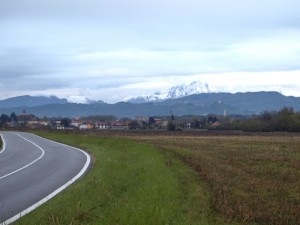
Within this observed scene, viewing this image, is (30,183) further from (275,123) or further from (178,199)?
(275,123)

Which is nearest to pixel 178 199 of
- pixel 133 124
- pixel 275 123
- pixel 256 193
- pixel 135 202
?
pixel 135 202

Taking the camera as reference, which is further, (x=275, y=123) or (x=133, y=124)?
(x=133, y=124)

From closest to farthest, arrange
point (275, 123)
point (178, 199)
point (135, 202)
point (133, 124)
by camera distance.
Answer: point (135, 202) → point (178, 199) → point (275, 123) → point (133, 124)

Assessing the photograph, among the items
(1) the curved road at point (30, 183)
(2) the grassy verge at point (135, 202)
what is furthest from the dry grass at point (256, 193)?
(1) the curved road at point (30, 183)

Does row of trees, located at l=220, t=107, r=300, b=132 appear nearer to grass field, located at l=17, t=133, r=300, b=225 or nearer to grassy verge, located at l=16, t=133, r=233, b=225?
grass field, located at l=17, t=133, r=300, b=225

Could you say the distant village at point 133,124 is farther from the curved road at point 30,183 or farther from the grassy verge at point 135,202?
the grassy verge at point 135,202

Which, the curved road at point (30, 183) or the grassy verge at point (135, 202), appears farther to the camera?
the curved road at point (30, 183)

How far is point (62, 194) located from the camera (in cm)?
1449

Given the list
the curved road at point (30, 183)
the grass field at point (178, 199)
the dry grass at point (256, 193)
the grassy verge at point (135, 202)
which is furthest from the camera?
the curved road at point (30, 183)

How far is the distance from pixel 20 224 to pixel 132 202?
2409mm

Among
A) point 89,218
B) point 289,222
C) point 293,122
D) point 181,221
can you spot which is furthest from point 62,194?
point 293,122

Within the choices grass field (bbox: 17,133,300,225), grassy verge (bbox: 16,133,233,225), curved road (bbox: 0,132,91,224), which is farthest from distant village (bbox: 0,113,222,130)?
grassy verge (bbox: 16,133,233,225)

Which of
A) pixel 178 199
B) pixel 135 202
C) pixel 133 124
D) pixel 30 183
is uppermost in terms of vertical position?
pixel 135 202

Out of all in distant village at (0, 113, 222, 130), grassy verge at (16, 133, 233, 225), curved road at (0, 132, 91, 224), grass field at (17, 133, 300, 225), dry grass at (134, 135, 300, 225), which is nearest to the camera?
grassy verge at (16, 133, 233, 225)
